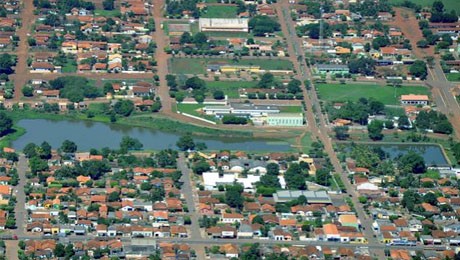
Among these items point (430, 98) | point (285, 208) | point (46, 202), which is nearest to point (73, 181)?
point (46, 202)

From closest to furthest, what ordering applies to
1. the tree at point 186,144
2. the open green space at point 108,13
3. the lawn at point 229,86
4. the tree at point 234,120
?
the tree at point 186,144 → the tree at point 234,120 → the lawn at point 229,86 → the open green space at point 108,13

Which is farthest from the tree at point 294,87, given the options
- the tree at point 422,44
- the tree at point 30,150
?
the tree at point 30,150

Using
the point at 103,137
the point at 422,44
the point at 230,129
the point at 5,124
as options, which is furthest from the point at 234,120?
the point at 422,44

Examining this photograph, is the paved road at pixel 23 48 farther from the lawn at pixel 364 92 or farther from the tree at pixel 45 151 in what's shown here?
the lawn at pixel 364 92

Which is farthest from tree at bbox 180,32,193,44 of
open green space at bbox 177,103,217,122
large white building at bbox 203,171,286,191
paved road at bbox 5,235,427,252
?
paved road at bbox 5,235,427,252

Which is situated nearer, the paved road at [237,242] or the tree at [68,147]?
the paved road at [237,242]

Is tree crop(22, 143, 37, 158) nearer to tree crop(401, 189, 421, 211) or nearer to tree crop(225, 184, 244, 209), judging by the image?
tree crop(225, 184, 244, 209)
